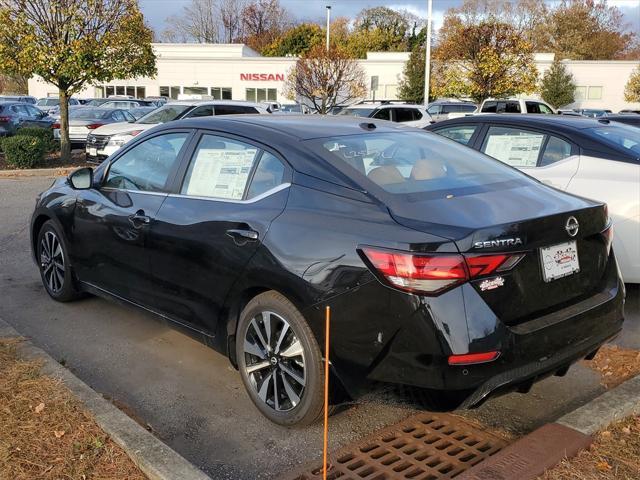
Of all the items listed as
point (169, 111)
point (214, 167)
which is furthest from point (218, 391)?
point (169, 111)

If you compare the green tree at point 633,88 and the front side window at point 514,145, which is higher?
the green tree at point 633,88

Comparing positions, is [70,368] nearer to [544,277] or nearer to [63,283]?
[63,283]

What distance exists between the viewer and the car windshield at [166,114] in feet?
50.1

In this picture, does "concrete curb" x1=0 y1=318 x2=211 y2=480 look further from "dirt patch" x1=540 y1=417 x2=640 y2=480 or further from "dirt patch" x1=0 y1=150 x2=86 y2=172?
"dirt patch" x1=0 y1=150 x2=86 y2=172

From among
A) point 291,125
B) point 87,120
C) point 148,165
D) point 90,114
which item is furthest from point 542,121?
point 90,114

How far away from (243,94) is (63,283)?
158 ft

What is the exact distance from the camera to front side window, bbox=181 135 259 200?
3691 millimetres

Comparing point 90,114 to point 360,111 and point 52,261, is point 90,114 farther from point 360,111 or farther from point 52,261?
point 52,261

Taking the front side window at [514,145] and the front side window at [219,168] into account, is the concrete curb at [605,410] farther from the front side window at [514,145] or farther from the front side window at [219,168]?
the front side window at [514,145]

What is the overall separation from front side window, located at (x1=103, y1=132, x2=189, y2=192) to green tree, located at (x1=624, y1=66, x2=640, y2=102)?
155 feet

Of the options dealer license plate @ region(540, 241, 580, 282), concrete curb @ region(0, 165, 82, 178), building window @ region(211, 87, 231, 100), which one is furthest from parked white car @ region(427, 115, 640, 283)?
building window @ region(211, 87, 231, 100)

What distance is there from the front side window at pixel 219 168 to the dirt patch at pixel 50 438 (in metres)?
1.39

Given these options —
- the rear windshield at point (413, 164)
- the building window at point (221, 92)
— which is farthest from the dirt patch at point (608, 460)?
the building window at point (221, 92)

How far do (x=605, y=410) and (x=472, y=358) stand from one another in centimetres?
111
